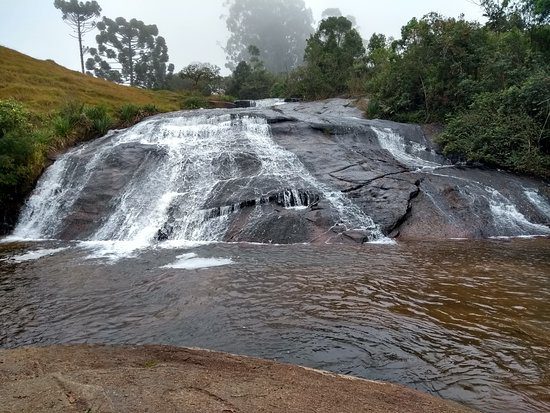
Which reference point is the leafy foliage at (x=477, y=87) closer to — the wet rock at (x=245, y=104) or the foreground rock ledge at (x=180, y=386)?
the wet rock at (x=245, y=104)

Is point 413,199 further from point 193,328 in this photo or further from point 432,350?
point 193,328

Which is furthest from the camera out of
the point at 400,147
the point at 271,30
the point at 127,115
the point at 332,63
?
the point at 271,30

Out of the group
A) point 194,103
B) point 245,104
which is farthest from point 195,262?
point 245,104

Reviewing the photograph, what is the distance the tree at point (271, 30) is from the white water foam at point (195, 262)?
10362 cm

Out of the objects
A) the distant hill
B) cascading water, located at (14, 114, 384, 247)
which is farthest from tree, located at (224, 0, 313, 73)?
cascading water, located at (14, 114, 384, 247)

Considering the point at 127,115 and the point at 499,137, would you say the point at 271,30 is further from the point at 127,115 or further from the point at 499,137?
the point at 499,137

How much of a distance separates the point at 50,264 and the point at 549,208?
1421 cm

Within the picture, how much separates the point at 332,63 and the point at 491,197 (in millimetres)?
22227

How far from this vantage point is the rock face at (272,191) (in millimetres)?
11258

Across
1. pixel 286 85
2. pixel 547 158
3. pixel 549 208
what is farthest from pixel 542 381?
pixel 286 85

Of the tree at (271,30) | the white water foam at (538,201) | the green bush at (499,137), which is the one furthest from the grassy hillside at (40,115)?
the tree at (271,30)

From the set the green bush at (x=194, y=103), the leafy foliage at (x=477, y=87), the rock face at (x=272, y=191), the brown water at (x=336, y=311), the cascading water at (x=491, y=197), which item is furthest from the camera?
the green bush at (x=194, y=103)

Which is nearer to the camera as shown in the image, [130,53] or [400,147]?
[400,147]

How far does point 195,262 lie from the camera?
881 cm
